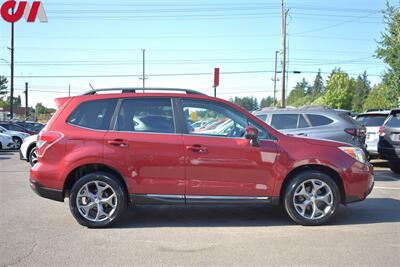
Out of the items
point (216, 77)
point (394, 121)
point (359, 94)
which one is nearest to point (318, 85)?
point (359, 94)

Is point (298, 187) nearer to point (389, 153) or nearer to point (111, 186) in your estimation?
point (111, 186)

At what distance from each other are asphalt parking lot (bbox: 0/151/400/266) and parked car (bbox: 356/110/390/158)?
5.04m

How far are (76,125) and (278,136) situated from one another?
279 centimetres

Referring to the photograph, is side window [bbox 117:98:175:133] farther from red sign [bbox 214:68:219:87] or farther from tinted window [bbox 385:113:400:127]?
red sign [bbox 214:68:219:87]

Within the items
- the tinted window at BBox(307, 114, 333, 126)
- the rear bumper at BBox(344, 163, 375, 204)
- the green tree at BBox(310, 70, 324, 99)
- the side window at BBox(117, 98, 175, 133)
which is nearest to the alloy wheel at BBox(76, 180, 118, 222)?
the side window at BBox(117, 98, 175, 133)

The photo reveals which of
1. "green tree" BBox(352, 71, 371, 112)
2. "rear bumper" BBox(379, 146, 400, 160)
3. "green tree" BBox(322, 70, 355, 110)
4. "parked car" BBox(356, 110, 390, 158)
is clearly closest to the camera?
"rear bumper" BBox(379, 146, 400, 160)

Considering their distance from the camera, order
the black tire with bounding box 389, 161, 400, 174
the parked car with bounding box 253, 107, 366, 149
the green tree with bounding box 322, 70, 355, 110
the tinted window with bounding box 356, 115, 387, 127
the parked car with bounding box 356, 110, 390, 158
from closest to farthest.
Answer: the parked car with bounding box 253, 107, 366, 149
the black tire with bounding box 389, 161, 400, 174
the parked car with bounding box 356, 110, 390, 158
the tinted window with bounding box 356, 115, 387, 127
the green tree with bounding box 322, 70, 355, 110

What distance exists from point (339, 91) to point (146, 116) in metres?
89.1

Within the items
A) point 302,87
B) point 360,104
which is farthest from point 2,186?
point 302,87

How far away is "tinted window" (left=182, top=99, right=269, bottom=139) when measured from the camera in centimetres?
619

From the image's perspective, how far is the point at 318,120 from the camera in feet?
33.8

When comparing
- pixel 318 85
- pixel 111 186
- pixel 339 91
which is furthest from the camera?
pixel 318 85

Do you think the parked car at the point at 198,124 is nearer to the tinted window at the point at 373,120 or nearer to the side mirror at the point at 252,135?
the side mirror at the point at 252,135

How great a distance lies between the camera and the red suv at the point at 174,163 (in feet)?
19.8
